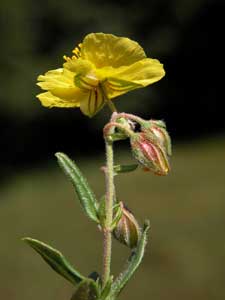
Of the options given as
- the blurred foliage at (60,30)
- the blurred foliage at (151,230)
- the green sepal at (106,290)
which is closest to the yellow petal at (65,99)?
the green sepal at (106,290)

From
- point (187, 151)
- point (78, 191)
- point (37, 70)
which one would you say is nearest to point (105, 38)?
point (78, 191)

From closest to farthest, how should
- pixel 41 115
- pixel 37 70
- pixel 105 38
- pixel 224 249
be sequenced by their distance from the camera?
1. pixel 105 38
2. pixel 224 249
3. pixel 37 70
4. pixel 41 115

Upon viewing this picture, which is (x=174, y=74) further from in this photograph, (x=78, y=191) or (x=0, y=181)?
(x=78, y=191)

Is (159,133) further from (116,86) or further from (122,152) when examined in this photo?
(122,152)

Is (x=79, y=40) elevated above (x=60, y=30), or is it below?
below

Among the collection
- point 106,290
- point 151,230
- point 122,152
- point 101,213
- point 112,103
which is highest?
point 122,152

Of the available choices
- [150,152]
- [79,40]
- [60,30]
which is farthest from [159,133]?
[60,30]

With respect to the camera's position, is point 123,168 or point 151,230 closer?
point 123,168

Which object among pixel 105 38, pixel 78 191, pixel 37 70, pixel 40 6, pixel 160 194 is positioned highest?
pixel 40 6
